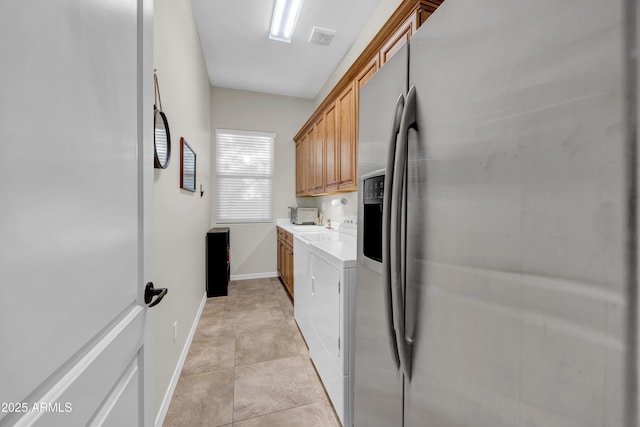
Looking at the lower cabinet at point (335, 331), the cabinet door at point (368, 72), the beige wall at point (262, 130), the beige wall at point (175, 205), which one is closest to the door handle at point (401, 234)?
the lower cabinet at point (335, 331)

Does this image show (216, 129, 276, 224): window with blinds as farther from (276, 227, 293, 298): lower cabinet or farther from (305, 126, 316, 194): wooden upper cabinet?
(305, 126, 316, 194): wooden upper cabinet

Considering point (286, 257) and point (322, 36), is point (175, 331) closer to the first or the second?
point (286, 257)

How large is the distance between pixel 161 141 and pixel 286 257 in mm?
2393

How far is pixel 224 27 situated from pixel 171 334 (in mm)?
2985

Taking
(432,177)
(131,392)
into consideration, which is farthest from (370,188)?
(131,392)

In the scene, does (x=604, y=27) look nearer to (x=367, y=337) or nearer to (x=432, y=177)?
(x=432, y=177)

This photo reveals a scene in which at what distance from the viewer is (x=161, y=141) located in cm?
150

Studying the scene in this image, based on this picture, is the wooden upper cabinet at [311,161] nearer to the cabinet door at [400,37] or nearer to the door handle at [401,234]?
the cabinet door at [400,37]

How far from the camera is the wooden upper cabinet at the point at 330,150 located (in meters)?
2.65

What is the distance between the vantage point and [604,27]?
352 millimetres

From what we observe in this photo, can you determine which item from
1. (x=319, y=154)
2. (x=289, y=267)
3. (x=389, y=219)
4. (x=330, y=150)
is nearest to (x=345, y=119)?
(x=330, y=150)

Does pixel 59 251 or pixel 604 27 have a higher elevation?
pixel 604 27

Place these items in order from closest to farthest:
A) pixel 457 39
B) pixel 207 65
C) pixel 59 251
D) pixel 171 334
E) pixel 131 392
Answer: pixel 59 251 < pixel 457 39 < pixel 131 392 < pixel 171 334 < pixel 207 65

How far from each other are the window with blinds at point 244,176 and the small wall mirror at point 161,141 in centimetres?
266
